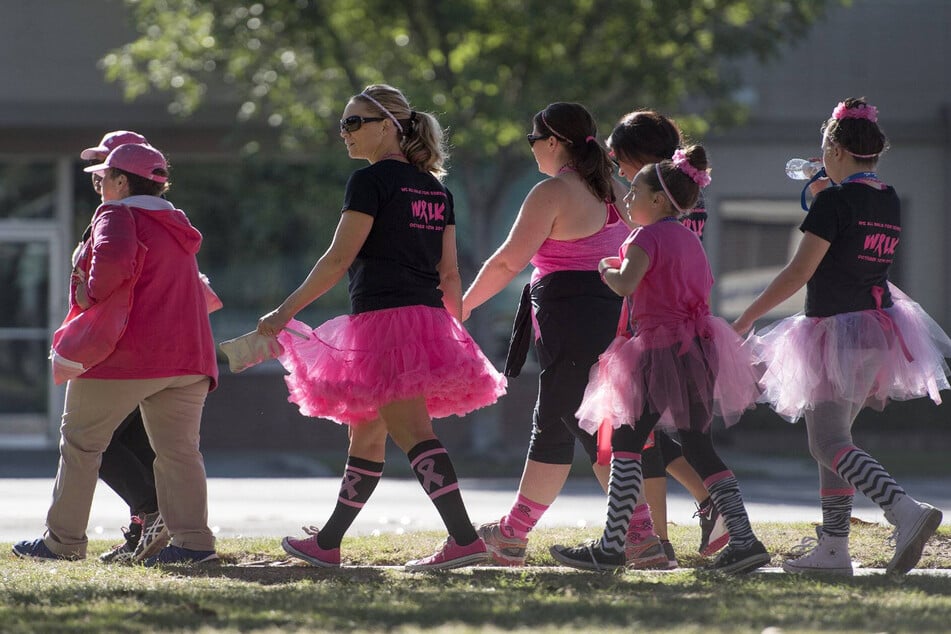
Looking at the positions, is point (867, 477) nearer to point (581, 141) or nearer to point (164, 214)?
point (581, 141)

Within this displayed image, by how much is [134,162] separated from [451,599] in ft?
8.33

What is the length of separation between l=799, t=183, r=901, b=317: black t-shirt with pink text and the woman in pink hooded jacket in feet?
8.57

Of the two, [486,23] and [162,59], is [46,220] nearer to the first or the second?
[162,59]

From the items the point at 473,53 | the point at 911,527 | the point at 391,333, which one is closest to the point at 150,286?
the point at 391,333

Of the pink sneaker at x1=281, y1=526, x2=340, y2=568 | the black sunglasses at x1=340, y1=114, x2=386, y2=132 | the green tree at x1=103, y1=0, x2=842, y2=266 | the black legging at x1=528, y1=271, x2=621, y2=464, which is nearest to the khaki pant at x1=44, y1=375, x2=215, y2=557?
the pink sneaker at x1=281, y1=526, x2=340, y2=568

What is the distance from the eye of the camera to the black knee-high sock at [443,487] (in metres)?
5.66

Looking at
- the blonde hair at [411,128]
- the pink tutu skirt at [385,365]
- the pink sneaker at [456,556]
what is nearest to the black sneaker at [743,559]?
the pink sneaker at [456,556]

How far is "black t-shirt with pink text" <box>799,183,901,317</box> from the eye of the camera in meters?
5.77

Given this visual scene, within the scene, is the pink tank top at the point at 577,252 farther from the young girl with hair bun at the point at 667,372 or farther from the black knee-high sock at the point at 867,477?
the black knee-high sock at the point at 867,477

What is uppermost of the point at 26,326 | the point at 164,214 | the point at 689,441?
the point at 26,326

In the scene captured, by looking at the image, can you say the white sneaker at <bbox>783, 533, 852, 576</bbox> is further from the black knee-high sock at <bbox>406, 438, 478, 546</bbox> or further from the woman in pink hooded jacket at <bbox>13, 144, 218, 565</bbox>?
the woman in pink hooded jacket at <bbox>13, 144, 218, 565</bbox>

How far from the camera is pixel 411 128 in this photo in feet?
19.4

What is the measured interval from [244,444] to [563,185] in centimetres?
1144

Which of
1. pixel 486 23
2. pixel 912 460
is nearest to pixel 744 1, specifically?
pixel 486 23
